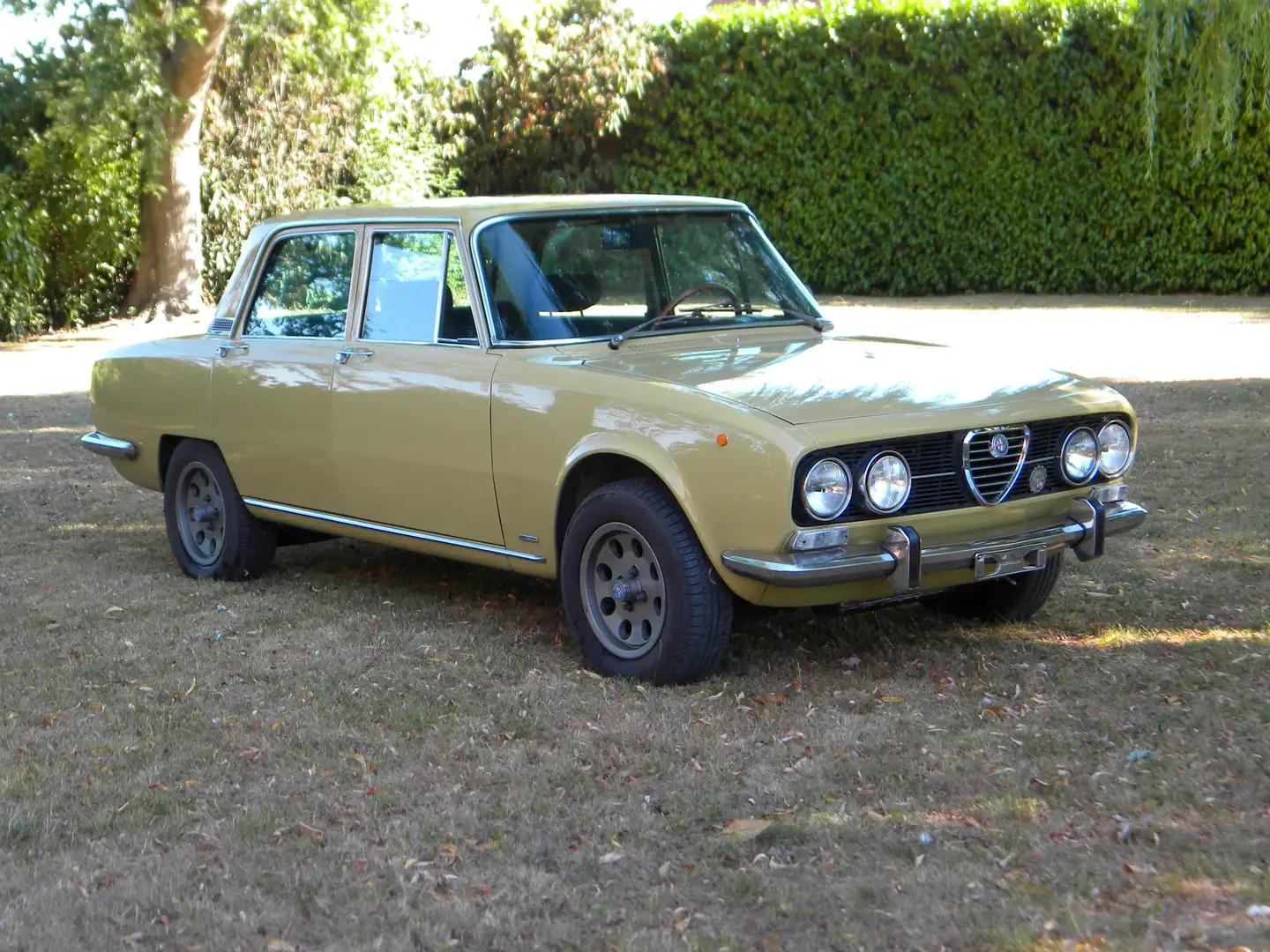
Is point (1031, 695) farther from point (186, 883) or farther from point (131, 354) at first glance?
point (131, 354)

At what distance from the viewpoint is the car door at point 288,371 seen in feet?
21.9

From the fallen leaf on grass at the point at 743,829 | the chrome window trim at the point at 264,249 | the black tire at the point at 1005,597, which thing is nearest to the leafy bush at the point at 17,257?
the chrome window trim at the point at 264,249

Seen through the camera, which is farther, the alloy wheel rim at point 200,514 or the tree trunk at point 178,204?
the tree trunk at point 178,204

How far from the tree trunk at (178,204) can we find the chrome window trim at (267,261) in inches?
488

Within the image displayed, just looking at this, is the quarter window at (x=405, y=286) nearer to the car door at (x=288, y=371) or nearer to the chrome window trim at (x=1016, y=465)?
the car door at (x=288, y=371)

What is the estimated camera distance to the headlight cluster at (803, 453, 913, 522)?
16.3 feet

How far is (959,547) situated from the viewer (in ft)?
17.0

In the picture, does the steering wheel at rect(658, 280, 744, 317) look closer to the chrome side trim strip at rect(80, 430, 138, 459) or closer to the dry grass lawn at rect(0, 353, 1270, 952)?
the dry grass lawn at rect(0, 353, 1270, 952)

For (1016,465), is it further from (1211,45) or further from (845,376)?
(1211,45)

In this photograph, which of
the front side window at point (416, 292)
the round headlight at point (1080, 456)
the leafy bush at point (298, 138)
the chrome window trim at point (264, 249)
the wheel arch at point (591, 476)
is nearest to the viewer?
the wheel arch at point (591, 476)

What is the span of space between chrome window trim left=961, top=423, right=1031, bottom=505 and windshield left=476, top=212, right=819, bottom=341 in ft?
4.65

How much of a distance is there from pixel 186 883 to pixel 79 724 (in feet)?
4.87

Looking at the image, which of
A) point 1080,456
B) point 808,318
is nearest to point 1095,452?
point 1080,456

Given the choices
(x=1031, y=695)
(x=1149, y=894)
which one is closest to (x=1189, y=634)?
(x=1031, y=695)
